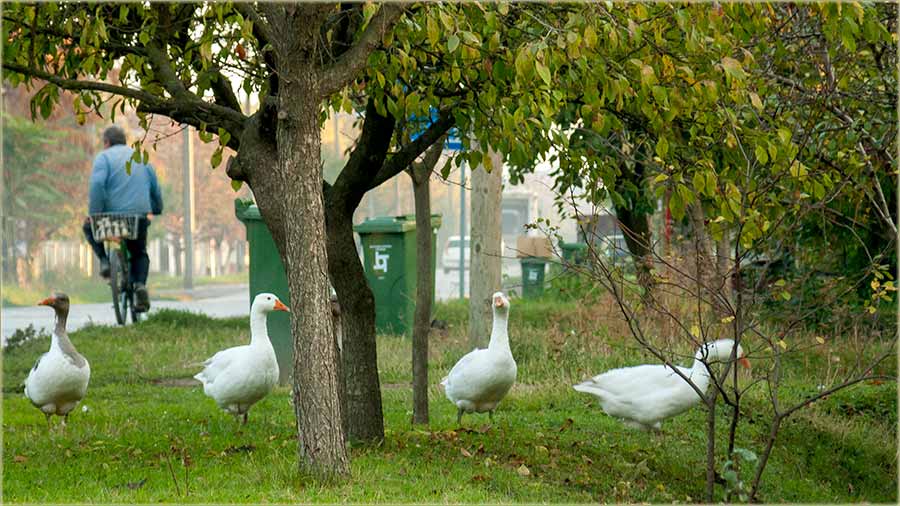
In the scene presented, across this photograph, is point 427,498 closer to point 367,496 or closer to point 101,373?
point 367,496

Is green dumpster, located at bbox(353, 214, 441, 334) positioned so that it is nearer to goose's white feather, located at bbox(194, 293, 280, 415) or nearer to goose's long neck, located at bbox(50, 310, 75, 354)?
goose's white feather, located at bbox(194, 293, 280, 415)

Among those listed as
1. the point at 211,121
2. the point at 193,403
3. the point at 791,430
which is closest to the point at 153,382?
the point at 193,403

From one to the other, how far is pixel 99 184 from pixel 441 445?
9116 mm

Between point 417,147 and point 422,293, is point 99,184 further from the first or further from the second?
point 417,147

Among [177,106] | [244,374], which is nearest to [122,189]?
[244,374]

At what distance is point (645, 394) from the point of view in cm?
932

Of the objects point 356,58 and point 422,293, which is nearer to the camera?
point 356,58

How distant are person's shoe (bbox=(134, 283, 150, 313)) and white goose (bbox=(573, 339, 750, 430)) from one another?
27.0ft

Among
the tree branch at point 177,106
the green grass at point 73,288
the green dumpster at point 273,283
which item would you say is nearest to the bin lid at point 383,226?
the green dumpster at point 273,283

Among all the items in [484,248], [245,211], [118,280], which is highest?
[245,211]

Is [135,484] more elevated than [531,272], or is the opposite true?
[531,272]

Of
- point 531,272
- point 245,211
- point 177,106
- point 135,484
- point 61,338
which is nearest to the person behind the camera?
point 135,484

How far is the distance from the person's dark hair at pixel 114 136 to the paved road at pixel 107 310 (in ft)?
8.83

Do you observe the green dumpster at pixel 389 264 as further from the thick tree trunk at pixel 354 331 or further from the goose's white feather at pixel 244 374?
the thick tree trunk at pixel 354 331
